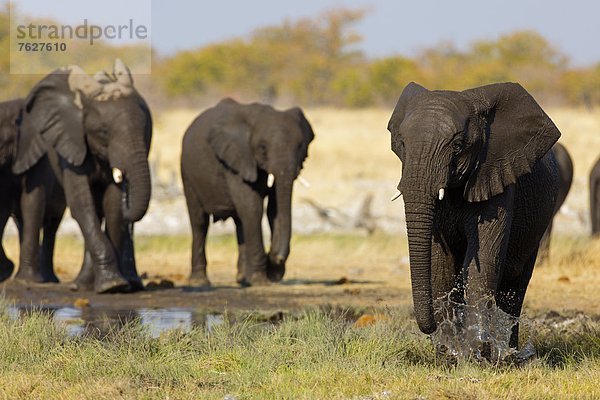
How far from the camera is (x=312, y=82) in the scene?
60.4 meters

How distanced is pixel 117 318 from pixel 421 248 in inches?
197

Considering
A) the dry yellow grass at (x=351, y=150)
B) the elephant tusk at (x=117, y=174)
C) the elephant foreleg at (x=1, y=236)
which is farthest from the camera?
the dry yellow grass at (x=351, y=150)

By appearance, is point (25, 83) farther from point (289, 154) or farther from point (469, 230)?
point (469, 230)

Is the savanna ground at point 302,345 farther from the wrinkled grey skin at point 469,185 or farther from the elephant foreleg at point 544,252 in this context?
the wrinkled grey skin at point 469,185

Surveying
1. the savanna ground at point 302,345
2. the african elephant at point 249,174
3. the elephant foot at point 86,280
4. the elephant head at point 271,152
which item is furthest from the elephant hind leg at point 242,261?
the elephant foot at point 86,280

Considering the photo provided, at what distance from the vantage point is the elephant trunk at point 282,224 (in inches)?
616

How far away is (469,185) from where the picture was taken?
8297 millimetres

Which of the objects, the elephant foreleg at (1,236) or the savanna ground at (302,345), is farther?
the elephant foreleg at (1,236)

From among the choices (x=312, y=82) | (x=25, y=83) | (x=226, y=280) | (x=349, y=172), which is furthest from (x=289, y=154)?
(x=312, y=82)

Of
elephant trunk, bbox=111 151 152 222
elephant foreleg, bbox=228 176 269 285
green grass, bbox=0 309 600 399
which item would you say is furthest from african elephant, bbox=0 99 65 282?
green grass, bbox=0 309 600 399

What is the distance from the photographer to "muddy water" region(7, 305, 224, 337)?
36.2 feet

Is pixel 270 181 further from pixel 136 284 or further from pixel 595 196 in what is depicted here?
pixel 595 196

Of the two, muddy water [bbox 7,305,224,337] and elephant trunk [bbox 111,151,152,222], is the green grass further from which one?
elephant trunk [bbox 111,151,152,222]

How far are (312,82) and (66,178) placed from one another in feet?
151
